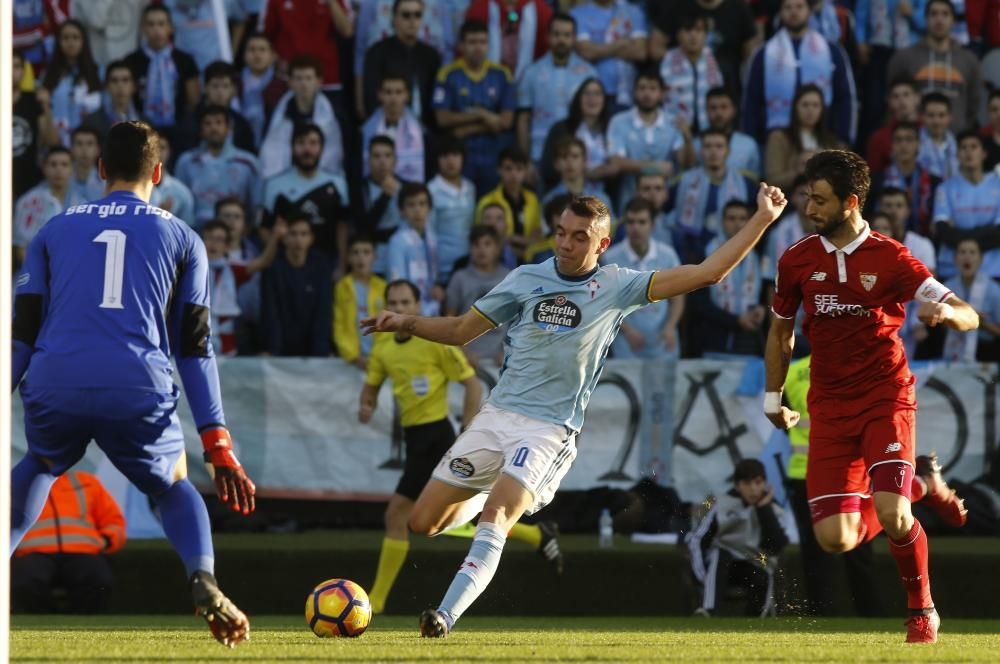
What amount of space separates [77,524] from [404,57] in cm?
602

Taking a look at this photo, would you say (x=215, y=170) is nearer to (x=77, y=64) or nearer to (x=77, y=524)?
(x=77, y=64)

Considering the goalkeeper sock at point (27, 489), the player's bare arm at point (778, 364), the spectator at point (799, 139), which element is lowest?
the goalkeeper sock at point (27, 489)

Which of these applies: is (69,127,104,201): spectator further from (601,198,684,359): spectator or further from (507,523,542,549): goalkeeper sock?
(507,523,542,549): goalkeeper sock

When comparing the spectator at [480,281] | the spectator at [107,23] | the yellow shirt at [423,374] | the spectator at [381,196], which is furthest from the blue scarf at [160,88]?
the yellow shirt at [423,374]

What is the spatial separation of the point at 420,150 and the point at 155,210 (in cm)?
832

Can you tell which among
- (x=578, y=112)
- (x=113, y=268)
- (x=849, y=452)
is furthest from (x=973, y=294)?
(x=113, y=268)

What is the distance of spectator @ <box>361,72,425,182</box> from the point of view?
1505 cm

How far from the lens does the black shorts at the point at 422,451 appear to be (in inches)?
457

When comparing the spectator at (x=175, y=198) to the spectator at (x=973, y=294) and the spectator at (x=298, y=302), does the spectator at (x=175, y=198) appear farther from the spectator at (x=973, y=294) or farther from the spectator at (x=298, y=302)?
the spectator at (x=973, y=294)

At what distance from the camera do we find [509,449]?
8.23m

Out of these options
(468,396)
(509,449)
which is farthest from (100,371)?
(468,396)

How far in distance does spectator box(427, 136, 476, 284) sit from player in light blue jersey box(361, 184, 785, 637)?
19.4 feet

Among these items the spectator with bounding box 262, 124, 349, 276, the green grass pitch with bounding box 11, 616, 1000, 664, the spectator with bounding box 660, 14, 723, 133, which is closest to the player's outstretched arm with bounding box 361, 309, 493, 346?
the green grass pitch with bounding box 11, 616, 1000, 664

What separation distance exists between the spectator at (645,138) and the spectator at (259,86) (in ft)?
10.6
